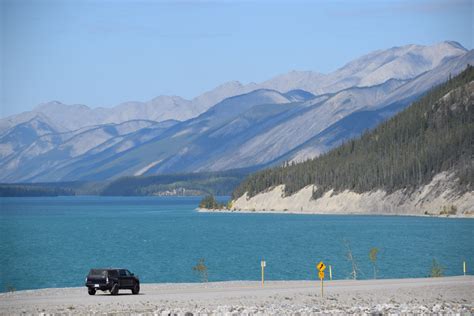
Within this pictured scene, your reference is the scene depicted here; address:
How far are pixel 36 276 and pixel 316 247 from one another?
150 feet

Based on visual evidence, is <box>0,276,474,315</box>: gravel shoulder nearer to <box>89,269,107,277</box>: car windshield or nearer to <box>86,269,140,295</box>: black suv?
<box>86,269,140,295</box>: black suv

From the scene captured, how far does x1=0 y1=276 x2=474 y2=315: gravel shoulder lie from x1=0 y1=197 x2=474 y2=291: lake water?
21836 mm

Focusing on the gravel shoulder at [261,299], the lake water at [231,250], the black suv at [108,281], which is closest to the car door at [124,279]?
the black suv at [108,281]

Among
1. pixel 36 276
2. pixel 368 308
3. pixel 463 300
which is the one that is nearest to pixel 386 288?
pixel 463 300

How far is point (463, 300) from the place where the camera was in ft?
184

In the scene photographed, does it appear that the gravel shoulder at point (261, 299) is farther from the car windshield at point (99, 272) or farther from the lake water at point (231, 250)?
the lake water at point (231, 250)

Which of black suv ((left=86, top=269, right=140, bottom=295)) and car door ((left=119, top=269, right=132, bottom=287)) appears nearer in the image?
black suv ((left=86, top=269, right=140, bottom=295))

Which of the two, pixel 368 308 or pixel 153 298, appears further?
pixel 153 298

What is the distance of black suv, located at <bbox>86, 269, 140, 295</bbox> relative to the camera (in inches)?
2373

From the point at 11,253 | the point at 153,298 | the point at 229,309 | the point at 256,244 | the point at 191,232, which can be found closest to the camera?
the point at 229,309

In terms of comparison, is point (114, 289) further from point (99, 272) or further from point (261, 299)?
point (261, 299)

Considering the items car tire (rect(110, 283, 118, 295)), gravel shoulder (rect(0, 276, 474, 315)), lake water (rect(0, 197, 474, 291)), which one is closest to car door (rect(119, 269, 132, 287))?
car tire (rect(110, 283, 118, 295))

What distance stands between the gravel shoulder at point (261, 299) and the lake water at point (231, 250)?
21.8m

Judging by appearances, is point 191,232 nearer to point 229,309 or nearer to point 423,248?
point 423,248
